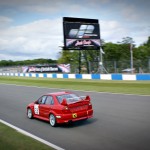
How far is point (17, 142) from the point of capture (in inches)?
311

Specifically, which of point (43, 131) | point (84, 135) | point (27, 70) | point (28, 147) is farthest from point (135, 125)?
point (27, 70)

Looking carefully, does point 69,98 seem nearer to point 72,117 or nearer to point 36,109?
point 72,117

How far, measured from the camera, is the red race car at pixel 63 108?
31.7 feet

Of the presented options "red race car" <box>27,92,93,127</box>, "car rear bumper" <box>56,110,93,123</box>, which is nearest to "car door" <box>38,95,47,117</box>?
"red race car" <box>27,92,93,127</box>

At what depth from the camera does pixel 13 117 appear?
12398mm

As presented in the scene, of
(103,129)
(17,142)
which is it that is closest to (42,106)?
(103,129)

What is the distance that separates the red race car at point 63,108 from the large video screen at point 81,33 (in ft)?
82.5

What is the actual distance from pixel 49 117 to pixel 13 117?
2.62 metres

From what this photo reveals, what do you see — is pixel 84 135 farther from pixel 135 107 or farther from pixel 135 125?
pixel 135 107

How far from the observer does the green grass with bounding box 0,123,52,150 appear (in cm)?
727

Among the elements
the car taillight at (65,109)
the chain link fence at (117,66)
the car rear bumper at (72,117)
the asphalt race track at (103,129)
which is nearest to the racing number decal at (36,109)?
the asphalt race track at (103,129)

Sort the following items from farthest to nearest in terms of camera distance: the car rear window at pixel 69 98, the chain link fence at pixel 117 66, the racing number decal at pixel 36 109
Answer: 1. the chain link fence at pixel 117 66
2. the racing number decal at pixel 36 109
3. the car rear window at pixel 69 98

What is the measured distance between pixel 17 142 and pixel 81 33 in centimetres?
2989

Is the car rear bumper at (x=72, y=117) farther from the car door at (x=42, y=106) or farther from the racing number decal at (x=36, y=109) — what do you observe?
the racing number decal at (x=36, y=109)
